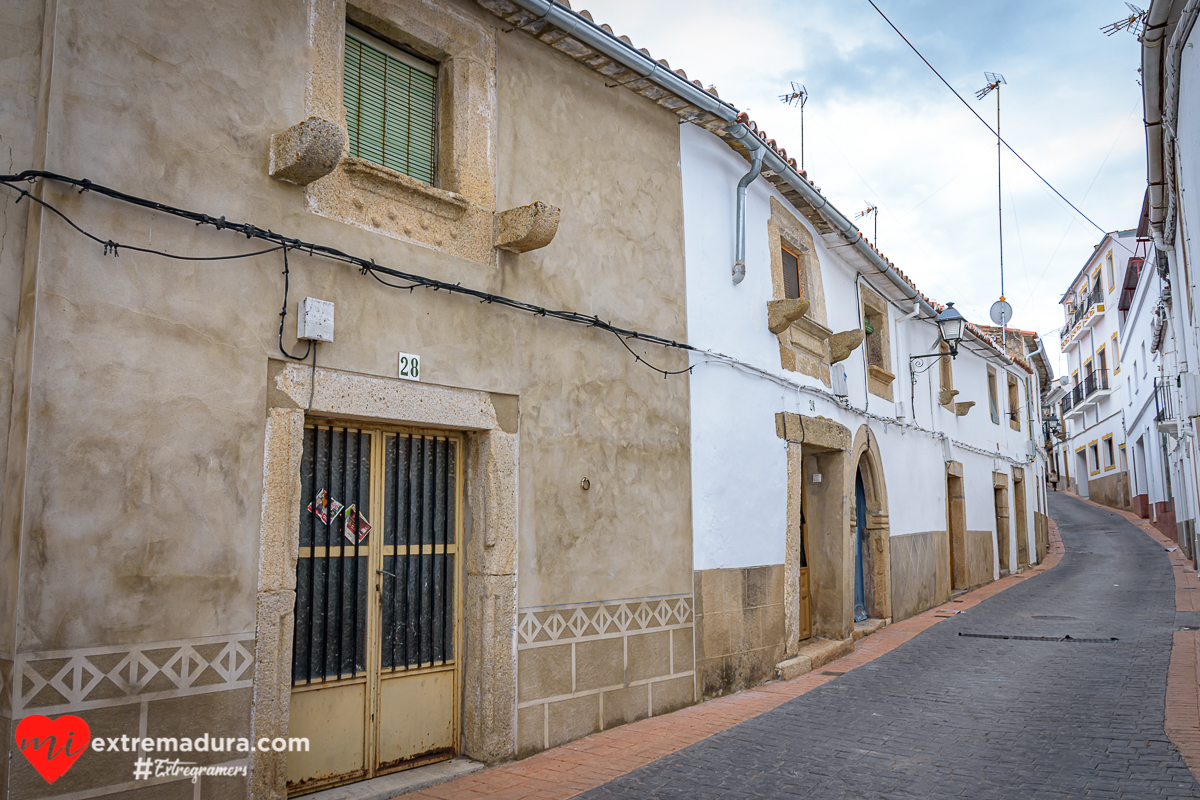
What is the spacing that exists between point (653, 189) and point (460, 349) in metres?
2.80

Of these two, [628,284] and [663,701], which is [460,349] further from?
[663,701]

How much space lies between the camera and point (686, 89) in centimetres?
722

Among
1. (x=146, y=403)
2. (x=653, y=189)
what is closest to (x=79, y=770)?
(x=146, y=403)

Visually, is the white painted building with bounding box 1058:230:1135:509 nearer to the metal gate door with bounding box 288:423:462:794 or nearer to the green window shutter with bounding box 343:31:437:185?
the green window shutter with bounding box 343:31:437:185

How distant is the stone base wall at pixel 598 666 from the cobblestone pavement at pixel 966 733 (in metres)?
0.74

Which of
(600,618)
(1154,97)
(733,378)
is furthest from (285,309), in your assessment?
(1154,97)

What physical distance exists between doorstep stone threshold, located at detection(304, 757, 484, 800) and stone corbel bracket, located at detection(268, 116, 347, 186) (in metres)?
3.34

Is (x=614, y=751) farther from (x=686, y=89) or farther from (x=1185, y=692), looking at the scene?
(x=686, y=89)

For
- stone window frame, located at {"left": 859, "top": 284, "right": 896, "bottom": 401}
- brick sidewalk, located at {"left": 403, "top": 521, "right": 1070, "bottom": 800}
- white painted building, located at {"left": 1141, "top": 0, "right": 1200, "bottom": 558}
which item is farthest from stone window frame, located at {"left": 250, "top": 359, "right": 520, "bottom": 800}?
stone window frame, located at {"left": 859, "top": 284, "right": 896, "bottom": 401}

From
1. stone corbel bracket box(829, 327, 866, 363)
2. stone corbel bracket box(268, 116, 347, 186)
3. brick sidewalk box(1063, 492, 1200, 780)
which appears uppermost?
stone corbel bracket box(829, 327, 866, 363)

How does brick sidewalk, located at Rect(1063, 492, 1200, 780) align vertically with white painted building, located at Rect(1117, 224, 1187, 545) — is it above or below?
below

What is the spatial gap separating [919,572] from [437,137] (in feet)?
35.4

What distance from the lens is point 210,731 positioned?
4.04 metres

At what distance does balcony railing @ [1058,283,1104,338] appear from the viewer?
34422 millimetres
